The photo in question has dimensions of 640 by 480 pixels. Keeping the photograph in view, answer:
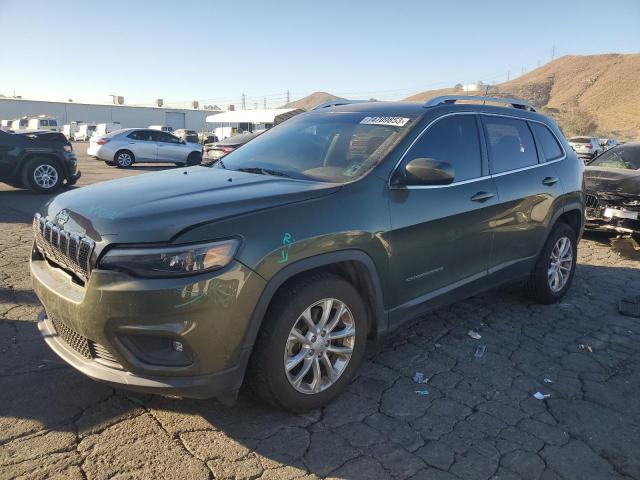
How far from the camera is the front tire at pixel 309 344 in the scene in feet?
8.93

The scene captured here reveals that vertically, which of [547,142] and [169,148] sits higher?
[547,142]

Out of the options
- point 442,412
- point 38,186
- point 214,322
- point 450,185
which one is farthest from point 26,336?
point 38,186

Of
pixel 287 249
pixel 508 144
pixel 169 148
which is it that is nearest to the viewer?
pixel 287 249

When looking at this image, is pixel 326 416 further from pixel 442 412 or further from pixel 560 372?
pixel 560 372

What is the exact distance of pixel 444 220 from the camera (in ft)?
11.7

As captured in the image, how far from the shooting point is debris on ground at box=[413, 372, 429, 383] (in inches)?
138

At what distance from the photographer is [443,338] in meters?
4.22

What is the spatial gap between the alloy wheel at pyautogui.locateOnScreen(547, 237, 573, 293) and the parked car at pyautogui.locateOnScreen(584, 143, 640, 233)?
106 inches

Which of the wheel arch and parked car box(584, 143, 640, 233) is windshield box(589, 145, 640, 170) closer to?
parked car box(584, 143, 640, 233)

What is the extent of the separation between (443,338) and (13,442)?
3.02 meters

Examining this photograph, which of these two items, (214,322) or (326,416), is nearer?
(214,322)

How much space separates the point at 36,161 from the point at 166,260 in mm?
10284

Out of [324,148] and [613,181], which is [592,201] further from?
[324,148]

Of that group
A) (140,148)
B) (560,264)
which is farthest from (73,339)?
(140,148)
